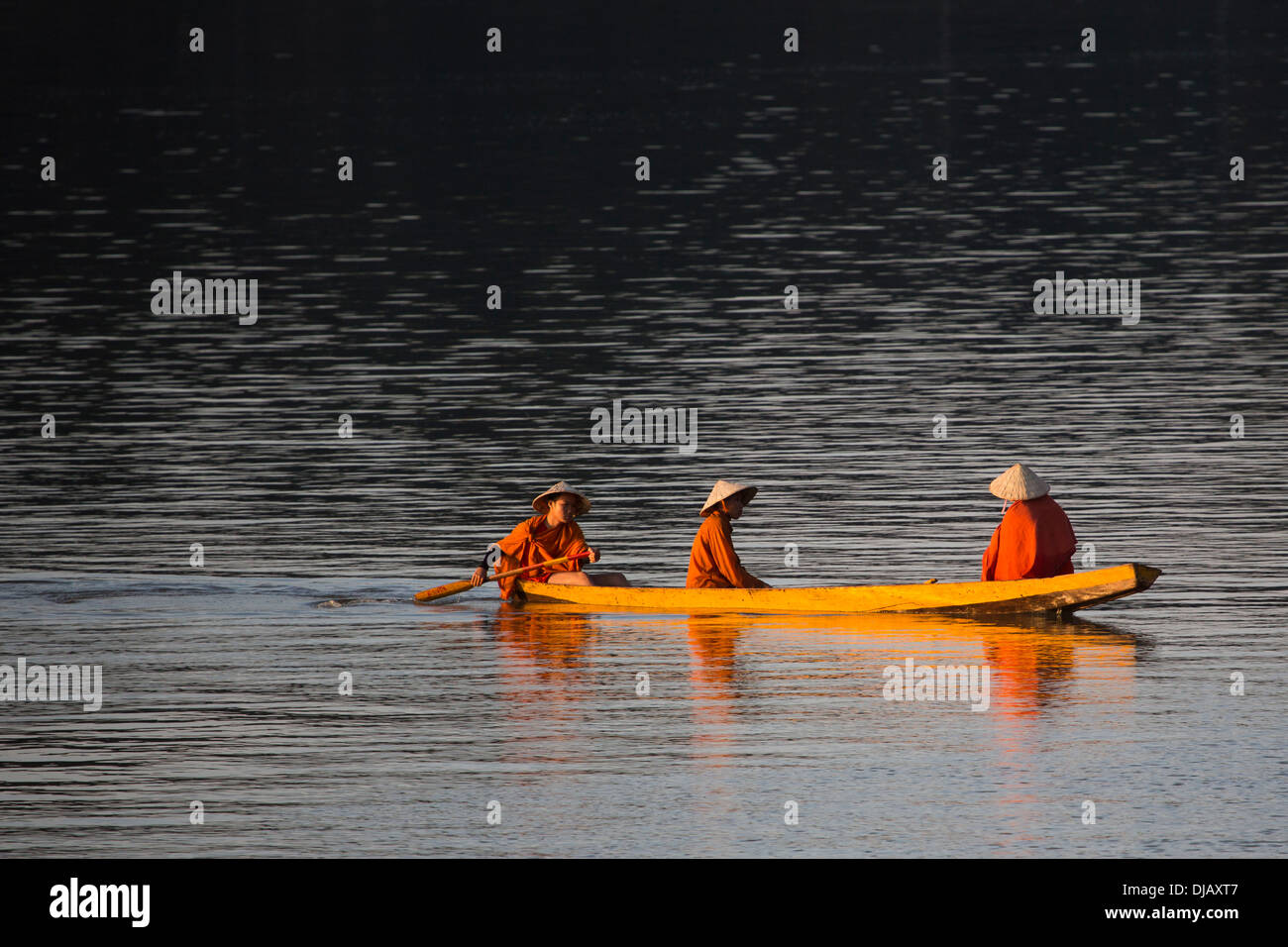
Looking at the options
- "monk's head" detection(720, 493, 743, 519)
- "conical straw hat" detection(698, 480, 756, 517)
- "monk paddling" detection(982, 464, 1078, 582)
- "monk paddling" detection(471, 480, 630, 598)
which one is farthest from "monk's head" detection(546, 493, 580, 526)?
Answer: "monk paddling" detection(982, 464, 1078, 582)

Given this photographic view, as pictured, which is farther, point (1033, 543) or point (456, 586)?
point (456, 586)

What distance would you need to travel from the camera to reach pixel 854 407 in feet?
128

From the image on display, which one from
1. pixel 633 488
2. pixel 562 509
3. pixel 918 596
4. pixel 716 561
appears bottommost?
pixel 918 596

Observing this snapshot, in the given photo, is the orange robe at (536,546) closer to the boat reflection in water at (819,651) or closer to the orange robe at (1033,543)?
the boat reflection in water at (819,651)

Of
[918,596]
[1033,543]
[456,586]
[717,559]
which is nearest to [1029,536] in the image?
[1033,543]

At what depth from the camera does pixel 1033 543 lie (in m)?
23.1

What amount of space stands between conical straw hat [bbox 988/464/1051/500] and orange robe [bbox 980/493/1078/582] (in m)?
0.18

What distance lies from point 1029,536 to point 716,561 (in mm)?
3130

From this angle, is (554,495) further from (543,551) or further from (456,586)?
(456,586)

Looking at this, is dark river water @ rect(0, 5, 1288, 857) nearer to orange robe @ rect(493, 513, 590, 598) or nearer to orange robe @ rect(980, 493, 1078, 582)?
orange robe @ rect(493, 513, 590, 598)

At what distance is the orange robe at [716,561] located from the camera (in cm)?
2398

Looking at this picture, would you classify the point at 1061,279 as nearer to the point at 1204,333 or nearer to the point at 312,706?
the point at 1204,333

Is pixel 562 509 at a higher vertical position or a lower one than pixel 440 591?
higher

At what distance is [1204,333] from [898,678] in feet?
88.6
